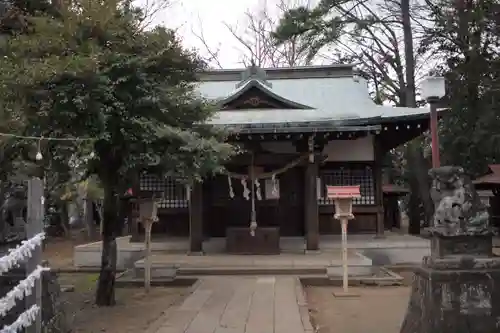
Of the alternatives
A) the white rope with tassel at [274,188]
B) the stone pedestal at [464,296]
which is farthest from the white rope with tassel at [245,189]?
the stone pedestal at [464,296]

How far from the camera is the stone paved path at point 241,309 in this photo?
6512 mm

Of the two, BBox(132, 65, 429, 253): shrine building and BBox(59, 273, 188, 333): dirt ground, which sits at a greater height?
BBox(132, 65, 429, 253): shrine building

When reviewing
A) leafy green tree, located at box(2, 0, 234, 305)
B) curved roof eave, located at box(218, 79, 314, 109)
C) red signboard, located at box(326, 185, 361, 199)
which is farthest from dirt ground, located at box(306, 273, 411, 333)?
curved roof eave, located at box(218, 79, 314, 109)

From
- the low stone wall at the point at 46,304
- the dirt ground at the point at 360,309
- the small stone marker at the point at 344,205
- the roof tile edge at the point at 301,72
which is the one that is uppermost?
the roof tile edge at the point at 301,72

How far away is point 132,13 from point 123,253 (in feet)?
22.7

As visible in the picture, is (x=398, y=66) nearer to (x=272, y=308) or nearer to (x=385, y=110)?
(x=385, y=110)

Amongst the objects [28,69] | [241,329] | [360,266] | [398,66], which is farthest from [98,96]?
[398,66]

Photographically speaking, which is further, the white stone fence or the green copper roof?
the green copper roof

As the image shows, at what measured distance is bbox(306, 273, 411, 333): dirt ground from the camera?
7.10 m

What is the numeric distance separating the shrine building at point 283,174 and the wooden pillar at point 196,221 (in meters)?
0.03

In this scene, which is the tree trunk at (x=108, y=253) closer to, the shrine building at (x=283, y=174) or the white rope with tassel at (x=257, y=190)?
the shrine building at (x=283, y=174)

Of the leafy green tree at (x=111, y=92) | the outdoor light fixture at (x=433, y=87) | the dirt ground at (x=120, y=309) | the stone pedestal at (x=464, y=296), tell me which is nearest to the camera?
the stone pedestal at (x=464, y=296)

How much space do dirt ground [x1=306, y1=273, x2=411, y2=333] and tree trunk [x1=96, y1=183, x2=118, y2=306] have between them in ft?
10.6

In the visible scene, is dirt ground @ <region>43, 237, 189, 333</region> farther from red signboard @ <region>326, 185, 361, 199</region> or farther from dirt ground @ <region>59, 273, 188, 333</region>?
red signboard @ <region>326, 185, 361, 199</region>
